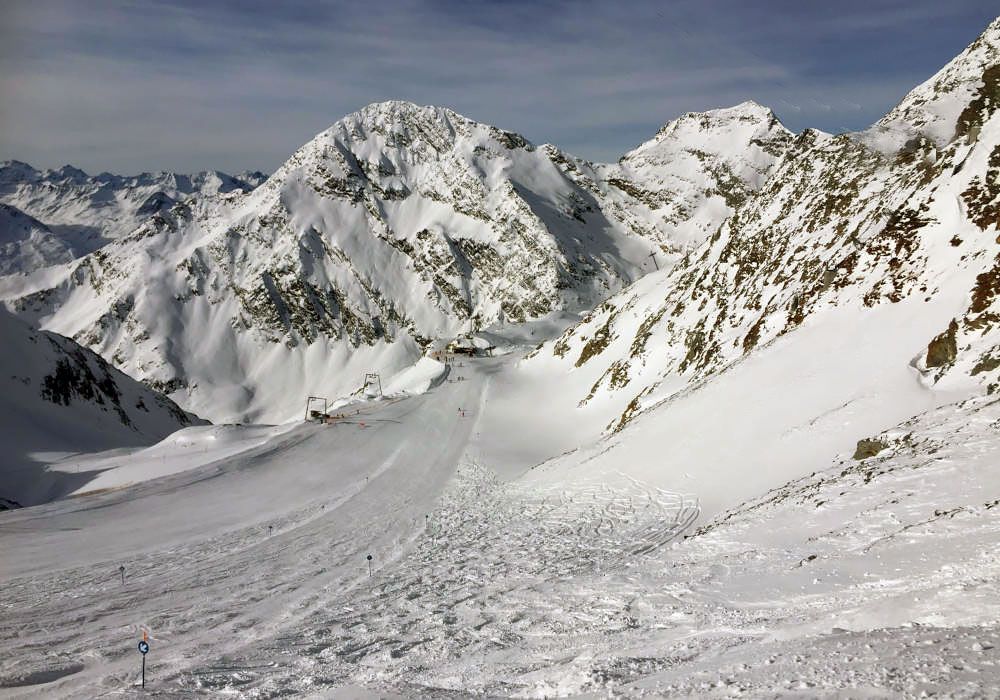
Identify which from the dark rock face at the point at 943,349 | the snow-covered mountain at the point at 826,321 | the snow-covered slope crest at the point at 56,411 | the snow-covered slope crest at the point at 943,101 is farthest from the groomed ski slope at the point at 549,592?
the snow-covered slope crest at the point at 943,101

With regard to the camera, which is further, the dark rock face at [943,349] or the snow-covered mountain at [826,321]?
the snow-covered mountain at [826,321]

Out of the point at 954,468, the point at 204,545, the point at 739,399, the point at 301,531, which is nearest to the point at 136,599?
the point at 204,545

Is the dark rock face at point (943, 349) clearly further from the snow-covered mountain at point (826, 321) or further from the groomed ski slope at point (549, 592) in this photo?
the groomed ski slope at point (549, 592)

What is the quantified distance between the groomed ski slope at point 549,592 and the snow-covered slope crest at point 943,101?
3142cm

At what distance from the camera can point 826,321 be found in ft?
90.9

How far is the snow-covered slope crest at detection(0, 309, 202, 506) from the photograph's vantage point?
48.7 metres

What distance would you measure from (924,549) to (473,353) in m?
89.8

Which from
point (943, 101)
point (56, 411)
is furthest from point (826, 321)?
point (56, 411)

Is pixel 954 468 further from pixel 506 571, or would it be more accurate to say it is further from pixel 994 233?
pixel 994 233

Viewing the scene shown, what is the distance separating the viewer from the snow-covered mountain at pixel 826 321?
20.0 m

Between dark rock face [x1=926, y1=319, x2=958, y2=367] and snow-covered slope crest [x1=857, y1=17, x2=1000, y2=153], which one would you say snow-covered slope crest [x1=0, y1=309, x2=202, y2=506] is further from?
snow-covered slope crest [x1=857, y1=17, x2=1000, y2=153]

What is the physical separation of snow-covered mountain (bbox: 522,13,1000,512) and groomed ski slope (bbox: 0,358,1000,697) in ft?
8.16

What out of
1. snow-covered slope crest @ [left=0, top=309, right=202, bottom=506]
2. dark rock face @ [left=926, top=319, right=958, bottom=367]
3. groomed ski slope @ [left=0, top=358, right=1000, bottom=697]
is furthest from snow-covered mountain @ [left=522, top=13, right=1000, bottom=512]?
snow-covered slope crest @ [left=0, top=309, right=202, bottom=506]

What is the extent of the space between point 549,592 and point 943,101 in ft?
147
